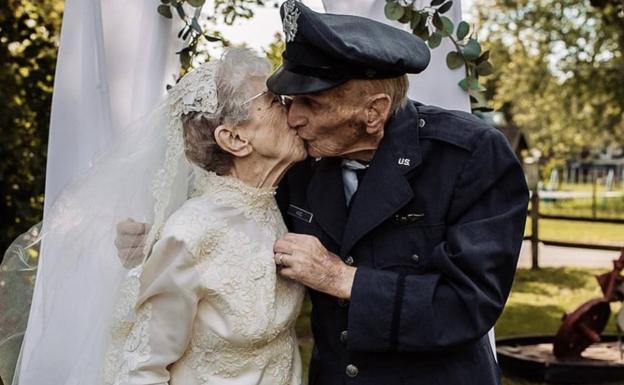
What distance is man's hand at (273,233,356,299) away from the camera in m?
2.53

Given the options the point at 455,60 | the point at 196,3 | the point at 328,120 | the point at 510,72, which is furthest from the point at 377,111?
the point at 510,72

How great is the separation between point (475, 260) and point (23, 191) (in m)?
4.88

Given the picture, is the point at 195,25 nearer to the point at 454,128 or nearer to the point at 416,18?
the point at 416,18

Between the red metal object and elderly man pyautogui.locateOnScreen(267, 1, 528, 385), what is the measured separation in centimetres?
483

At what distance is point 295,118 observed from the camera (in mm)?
2592

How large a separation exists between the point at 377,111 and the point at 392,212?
10.9 inches

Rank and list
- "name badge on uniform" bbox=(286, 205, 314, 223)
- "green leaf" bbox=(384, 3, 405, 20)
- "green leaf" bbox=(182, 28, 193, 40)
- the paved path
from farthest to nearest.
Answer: the paved path → "green leaf" bbox=(182, 28, 193, 40) → "green leaf" bbox=(384, 3, 405, 20) → "name badge on uniform" bbox=(286, 205, 314, 223)

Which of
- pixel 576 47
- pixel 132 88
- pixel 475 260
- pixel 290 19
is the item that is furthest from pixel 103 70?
pixel 576 47

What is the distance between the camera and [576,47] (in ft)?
78.0

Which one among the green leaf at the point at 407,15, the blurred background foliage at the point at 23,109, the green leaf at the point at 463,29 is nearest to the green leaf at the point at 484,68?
the green leaf at the point at 463,29

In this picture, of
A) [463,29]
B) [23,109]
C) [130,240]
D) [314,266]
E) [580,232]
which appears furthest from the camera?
[580,232]

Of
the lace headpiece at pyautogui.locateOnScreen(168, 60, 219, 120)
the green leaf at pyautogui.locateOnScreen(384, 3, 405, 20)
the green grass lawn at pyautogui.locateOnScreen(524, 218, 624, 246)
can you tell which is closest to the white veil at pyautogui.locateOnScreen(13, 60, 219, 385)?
the lace headpiece at pyautogui.locateOnScreen(168, 60, 219, 120)

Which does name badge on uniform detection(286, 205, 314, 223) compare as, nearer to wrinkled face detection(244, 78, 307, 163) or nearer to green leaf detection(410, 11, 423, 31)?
wrinkled face detection(244, 78, 307, 163)

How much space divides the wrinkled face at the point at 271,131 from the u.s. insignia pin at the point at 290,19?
16 cm
